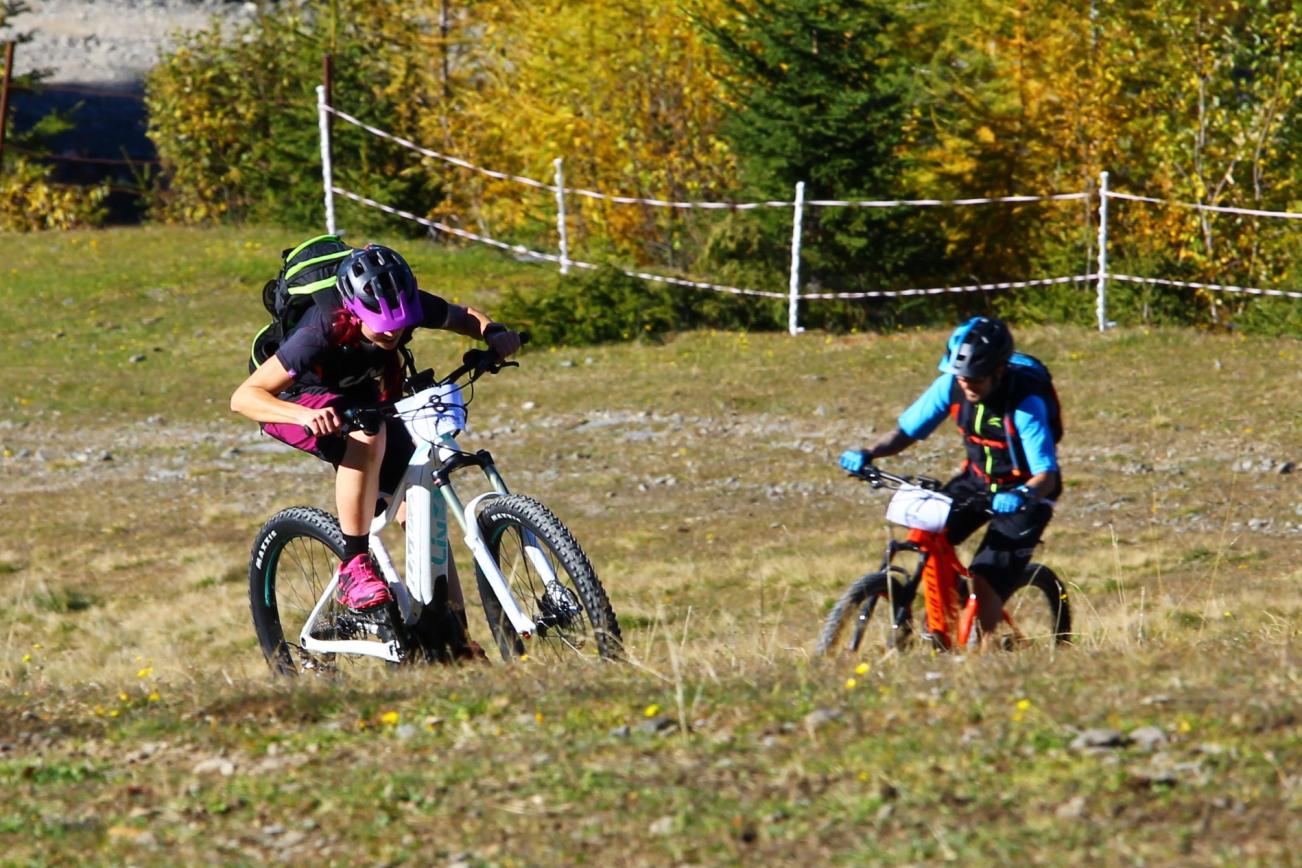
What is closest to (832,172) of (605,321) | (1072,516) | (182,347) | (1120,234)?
(605,321)

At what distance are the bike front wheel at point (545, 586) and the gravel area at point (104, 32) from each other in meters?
47.4

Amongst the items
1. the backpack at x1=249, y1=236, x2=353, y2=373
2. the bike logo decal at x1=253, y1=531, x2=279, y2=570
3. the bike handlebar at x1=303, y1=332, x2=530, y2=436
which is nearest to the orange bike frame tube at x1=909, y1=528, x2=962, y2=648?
the bike handlebar at x1=303, y1=332, x2=530, y2=436

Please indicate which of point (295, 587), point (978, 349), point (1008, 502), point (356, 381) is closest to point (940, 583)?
point (1008, 502)

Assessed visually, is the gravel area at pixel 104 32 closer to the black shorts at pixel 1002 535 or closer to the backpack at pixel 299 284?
the backpack at pixel 299 284

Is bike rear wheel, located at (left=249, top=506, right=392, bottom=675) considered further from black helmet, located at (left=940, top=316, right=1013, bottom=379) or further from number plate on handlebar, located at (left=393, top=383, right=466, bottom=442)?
black helmet, located at (left=940, top=316, right=1013, bottom=379)

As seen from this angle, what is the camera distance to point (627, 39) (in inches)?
1016

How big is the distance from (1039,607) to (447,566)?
271cm

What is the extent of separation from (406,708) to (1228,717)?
8.05 ft

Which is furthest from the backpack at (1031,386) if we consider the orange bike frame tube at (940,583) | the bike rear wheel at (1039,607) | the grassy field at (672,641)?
the grassy field at (672,641)

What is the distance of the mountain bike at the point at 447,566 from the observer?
6.60 meters

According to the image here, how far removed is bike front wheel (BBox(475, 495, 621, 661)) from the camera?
655 cm

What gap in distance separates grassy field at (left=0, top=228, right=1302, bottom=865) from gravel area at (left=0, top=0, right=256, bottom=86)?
3376cm

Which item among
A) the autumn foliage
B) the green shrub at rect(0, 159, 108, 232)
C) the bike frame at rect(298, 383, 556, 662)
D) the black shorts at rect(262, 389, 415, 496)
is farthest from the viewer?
the green shrub at rect(0, 159, 108, 232)

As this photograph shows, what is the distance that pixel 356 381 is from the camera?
7.02 meters
